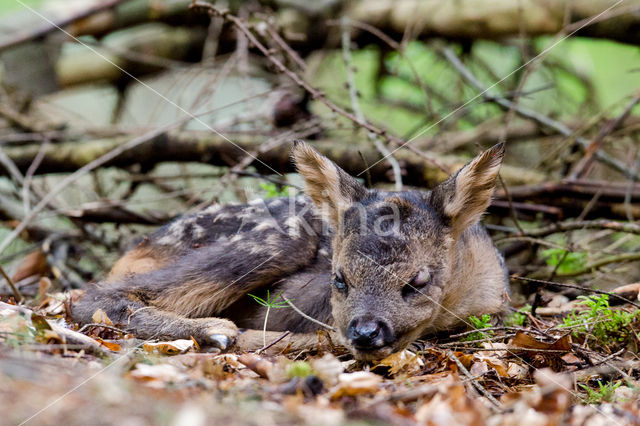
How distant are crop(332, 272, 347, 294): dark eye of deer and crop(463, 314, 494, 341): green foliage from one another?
0.96 metres

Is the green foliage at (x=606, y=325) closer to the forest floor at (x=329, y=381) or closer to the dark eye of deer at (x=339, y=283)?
the forest floor at (x=329, y=381)

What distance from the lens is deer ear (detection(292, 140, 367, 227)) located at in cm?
463

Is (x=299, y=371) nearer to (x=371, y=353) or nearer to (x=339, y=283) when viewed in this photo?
(x=371, y=353)

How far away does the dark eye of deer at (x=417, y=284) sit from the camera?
13.1 feet

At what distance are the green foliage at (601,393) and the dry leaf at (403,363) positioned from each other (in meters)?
0.89

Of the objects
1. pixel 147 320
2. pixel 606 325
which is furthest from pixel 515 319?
pixel 147 320

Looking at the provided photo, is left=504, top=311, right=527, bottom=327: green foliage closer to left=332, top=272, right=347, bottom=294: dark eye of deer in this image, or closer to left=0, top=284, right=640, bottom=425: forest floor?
left=0, top=284, right=640, bottom=425: forest floor

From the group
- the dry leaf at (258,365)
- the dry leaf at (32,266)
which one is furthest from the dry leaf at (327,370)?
the dry leaf at (32,266)

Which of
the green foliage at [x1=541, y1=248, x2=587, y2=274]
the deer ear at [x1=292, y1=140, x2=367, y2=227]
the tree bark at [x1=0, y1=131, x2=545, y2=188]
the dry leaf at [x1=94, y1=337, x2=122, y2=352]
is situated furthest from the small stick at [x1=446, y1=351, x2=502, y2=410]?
the tree bark at [x1=0, y1=131, x2=545, y2=188]

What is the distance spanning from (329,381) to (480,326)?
1.87 metres

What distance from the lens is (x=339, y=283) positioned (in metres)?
4.18

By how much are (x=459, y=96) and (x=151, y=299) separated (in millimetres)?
5091

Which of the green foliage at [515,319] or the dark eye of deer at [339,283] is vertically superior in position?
the dark eye of deer at [339,283]

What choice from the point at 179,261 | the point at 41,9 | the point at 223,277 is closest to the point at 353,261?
the point at 223,277
